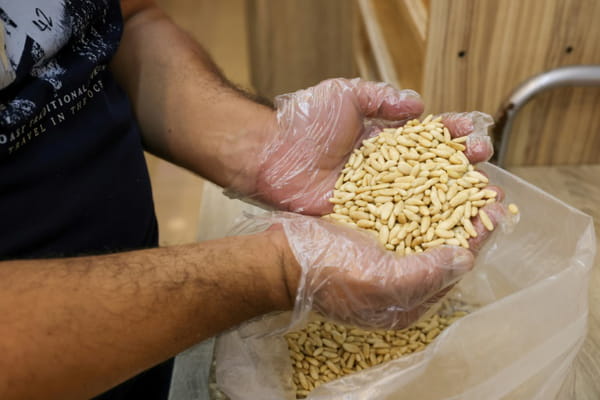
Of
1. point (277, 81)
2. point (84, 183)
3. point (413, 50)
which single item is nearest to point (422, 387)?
point (84, 183)

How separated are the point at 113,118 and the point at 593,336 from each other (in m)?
0.69

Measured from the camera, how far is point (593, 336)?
2.40 feet

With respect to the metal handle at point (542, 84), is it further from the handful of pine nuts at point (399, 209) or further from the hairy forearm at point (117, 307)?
the hairy forearm at point (117, 307)

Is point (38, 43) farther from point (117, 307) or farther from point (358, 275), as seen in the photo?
point (358, 275)

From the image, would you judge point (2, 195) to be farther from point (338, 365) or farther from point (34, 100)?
point (338, 365)

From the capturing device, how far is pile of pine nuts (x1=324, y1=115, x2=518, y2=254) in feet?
2.13

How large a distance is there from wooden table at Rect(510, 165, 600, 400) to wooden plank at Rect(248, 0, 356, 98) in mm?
1226

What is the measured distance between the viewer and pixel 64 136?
629 millimetres

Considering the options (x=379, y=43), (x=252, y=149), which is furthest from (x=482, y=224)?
(x=379, y=43)

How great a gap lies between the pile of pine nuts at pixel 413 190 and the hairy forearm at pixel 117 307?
17cm

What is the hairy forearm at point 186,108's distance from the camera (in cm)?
81

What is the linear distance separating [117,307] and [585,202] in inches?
32.2

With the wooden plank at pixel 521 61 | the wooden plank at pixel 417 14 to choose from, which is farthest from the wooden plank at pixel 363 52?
the wooden plank at pixel 521 61

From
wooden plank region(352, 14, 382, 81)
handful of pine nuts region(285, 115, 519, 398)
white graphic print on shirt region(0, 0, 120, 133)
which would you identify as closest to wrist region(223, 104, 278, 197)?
handful of pine nuts region(285, 115, 519, 398)
